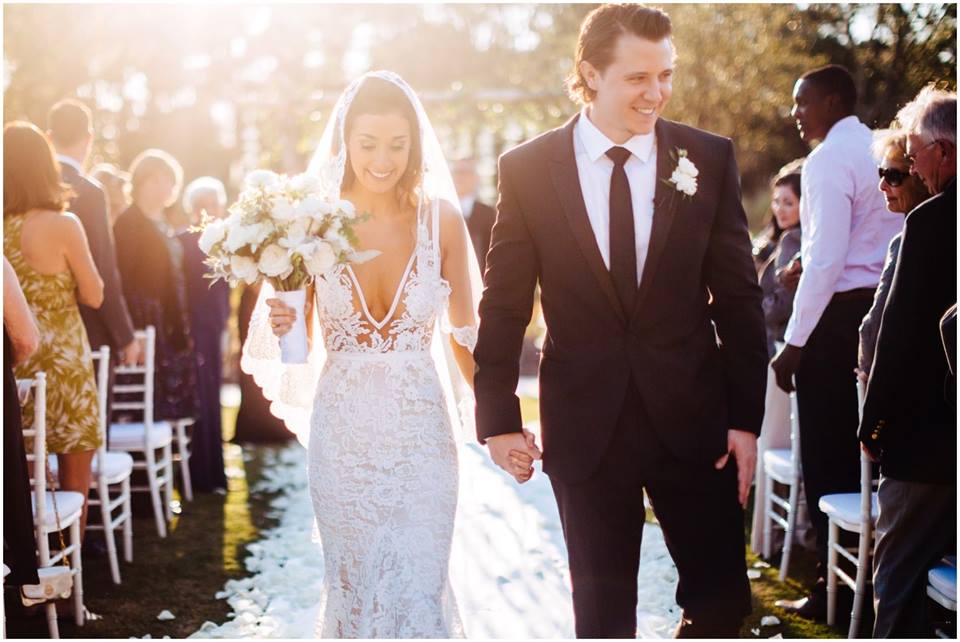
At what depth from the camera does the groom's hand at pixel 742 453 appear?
9.16 feet

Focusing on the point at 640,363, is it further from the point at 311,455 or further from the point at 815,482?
the point at 815,482

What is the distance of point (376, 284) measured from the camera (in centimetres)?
341

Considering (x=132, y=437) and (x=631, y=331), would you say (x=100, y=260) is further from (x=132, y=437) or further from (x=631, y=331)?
(x=631, y=331)

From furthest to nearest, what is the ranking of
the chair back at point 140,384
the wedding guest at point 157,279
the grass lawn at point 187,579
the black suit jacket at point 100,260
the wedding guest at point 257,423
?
1. the wedding guest at point 257,423
2. the wedding guest at point 157,279
3. the chair back at point 140,384
4. the black suit jacket at point 100,260
5. the grass lawn at point 187,579

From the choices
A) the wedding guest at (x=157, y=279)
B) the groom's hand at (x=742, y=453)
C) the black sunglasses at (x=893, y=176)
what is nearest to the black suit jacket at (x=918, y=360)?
the black sunglasses at (x=893, y=176)

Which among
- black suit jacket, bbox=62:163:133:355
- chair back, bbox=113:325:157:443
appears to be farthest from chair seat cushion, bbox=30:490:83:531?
chair back, bbox=113:325:157:443

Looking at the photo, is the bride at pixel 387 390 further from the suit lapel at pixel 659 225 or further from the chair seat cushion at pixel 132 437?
the chair seat cushion at pixel 132 437

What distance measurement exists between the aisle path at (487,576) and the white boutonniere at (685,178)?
→ 1311mm

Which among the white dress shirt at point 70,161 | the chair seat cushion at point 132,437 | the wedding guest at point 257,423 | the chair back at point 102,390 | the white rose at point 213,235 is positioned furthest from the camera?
the wedding guest at point 257,423

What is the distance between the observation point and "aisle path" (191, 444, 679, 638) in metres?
4.57

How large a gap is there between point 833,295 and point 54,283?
366 cm

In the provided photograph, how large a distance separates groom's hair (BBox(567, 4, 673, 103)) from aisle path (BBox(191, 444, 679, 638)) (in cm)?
148

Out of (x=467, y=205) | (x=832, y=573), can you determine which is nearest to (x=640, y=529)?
(x=832, y=573)

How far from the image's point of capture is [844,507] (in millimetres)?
4246
